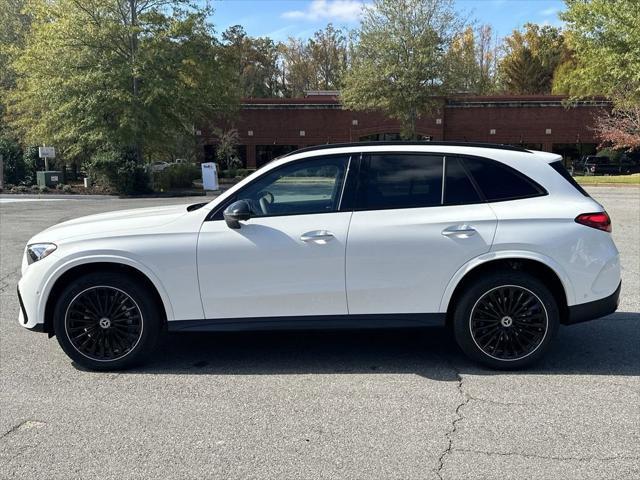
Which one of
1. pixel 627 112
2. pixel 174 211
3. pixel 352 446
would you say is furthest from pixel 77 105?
pixel 627 112

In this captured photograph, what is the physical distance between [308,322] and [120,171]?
25452mm

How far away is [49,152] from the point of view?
93.7ft

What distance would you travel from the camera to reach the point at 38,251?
15.4 feet

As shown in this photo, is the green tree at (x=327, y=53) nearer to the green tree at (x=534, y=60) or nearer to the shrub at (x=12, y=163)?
the green tree at (x=534, y=60)

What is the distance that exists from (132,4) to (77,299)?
28.4m

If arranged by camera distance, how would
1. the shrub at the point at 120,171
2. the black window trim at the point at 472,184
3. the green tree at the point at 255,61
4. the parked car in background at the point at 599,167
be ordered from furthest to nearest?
1. the green tree at the point at 255,61
2. the parked car in background at the point at 599,167
3. the shrub at the point at 120,171
4. the black window trim at the point at 472,184

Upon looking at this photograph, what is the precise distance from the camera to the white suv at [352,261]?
14.8 feet

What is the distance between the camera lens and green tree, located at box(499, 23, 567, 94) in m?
62.0

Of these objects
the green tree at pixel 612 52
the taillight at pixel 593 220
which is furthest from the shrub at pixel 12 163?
the taillight at pixel 593 220

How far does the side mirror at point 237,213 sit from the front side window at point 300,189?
0.17 meters

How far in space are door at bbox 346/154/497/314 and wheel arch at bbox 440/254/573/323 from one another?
0.24ft

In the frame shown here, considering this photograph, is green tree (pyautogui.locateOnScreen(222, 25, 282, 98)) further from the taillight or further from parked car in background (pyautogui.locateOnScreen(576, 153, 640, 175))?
the taillight

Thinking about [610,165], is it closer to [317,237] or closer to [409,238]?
[409,238]

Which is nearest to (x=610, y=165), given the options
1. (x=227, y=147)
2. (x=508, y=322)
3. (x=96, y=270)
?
(x=227, y=147)
